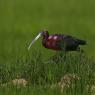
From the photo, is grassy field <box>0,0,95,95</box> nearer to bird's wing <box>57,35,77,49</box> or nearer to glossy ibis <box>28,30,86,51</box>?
glossy ibis <box>28,30,86,51</box>

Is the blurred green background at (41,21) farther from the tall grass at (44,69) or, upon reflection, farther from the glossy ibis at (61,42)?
the tall grass at (44,69)

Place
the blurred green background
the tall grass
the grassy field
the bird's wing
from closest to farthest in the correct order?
the tall grass
the grassy field
the bird's wing
the blurred green background

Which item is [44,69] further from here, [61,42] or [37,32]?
[37,32]

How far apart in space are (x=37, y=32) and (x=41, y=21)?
172cm

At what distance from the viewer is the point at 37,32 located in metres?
16.1

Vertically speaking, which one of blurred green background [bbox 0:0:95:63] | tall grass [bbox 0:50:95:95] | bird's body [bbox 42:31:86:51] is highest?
blurred green background [bbox 0:0:95:63]

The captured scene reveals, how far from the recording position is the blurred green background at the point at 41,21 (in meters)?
14.3

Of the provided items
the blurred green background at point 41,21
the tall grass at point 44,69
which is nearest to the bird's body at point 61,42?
the tall grass at point 44,69

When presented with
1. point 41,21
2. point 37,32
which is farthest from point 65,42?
point 41,21

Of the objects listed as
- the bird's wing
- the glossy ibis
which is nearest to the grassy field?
the glossy ibis

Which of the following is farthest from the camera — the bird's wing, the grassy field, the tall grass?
the bird's wing

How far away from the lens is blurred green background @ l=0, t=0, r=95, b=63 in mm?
14328

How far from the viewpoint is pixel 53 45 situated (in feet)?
35.2

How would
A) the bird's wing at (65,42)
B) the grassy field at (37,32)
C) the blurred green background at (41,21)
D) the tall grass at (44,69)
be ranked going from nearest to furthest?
the tall grass at (44,69)
the grassy field at (37,32)
the bird's wing at (65,42)
the blurred green background at (41,21)
